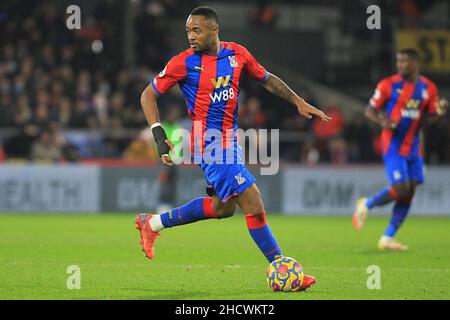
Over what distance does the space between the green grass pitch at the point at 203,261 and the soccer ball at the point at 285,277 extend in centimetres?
13

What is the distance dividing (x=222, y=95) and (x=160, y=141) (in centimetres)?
75

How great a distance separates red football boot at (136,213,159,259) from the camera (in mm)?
8766

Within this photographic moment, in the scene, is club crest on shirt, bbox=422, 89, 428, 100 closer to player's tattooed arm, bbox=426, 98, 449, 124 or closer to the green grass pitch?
player's tattooed arm, bbox=426, 98, 449, 124

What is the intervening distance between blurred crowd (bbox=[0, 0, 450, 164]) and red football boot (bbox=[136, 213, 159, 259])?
33.4 feet

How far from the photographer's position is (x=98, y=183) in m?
20.0

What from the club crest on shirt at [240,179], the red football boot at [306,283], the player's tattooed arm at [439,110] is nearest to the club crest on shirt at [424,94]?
the player's tattooed arm at [439,110]

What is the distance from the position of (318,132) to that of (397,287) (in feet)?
47.4

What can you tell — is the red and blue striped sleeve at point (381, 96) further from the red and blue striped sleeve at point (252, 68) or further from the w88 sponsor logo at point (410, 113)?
the red and blue striped sleeve at point (252, 68)

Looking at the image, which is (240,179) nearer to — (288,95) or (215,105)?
(215,105)

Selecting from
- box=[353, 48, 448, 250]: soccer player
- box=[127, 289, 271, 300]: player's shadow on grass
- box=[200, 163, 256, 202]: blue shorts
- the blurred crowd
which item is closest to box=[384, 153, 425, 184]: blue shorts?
box=[353, 48, 448, 250]: soccer player

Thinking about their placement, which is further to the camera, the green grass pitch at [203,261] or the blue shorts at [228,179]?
the blue shorts at [228,179]

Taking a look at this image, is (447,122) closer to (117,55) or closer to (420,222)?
(420,222)

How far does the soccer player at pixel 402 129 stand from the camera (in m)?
12.7
